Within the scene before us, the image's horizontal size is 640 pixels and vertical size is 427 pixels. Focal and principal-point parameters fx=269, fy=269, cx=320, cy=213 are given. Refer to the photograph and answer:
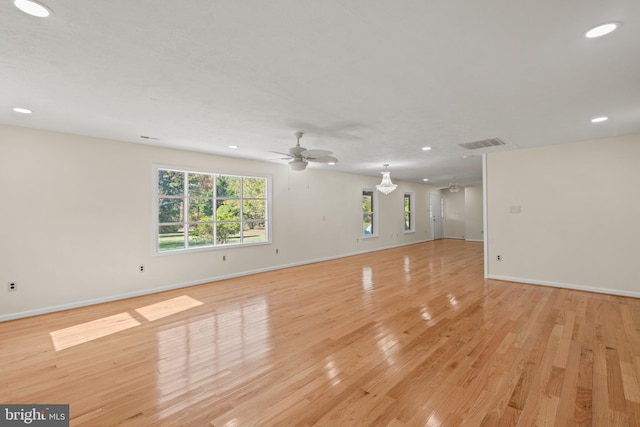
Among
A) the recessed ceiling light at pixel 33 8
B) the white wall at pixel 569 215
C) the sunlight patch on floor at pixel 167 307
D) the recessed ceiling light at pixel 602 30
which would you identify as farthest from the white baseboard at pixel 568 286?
the recessed ceiling light at pixel 33 8

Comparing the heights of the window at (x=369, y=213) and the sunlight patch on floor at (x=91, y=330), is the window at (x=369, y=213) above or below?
above

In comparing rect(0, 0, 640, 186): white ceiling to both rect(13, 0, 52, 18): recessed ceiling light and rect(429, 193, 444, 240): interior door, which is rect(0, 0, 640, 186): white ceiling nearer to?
rect(13, 0, 52, 18): recessed ceiling light

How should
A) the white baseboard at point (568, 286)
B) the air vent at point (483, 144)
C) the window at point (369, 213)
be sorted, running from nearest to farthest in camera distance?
the white baseboard at point (568, 286) < the air vent at point (483, 144) < the window at point (369, 213)

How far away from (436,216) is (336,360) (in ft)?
38.3

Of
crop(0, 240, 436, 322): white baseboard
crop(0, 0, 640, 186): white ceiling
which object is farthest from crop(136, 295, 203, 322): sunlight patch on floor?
crop(0, 0, 640, 186): white ceiling

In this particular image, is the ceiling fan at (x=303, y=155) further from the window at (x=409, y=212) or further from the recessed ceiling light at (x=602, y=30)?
the window at (x=409, y=212)

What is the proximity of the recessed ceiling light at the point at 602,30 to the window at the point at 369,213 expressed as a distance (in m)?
7.29

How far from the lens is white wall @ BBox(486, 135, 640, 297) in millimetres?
4270

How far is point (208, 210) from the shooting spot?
18.2ft

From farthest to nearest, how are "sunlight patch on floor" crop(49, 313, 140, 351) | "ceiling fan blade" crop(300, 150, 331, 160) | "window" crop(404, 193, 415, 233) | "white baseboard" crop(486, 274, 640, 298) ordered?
"window" crop(404, 193, 415, 233) < "white baseboard" crop(486, 274, 640, 298) < "ceiling fan blade" crop(300, 150, 331, 160) < "sunlight patch on floor" crop(49, 313, 140, 351)

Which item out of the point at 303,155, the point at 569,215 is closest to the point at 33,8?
the point at 303,155

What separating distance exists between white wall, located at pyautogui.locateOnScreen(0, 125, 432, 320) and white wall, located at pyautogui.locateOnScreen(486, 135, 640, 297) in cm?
512

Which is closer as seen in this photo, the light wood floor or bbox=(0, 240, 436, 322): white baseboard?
the light wood floor

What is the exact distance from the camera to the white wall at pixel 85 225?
11.9 feet
